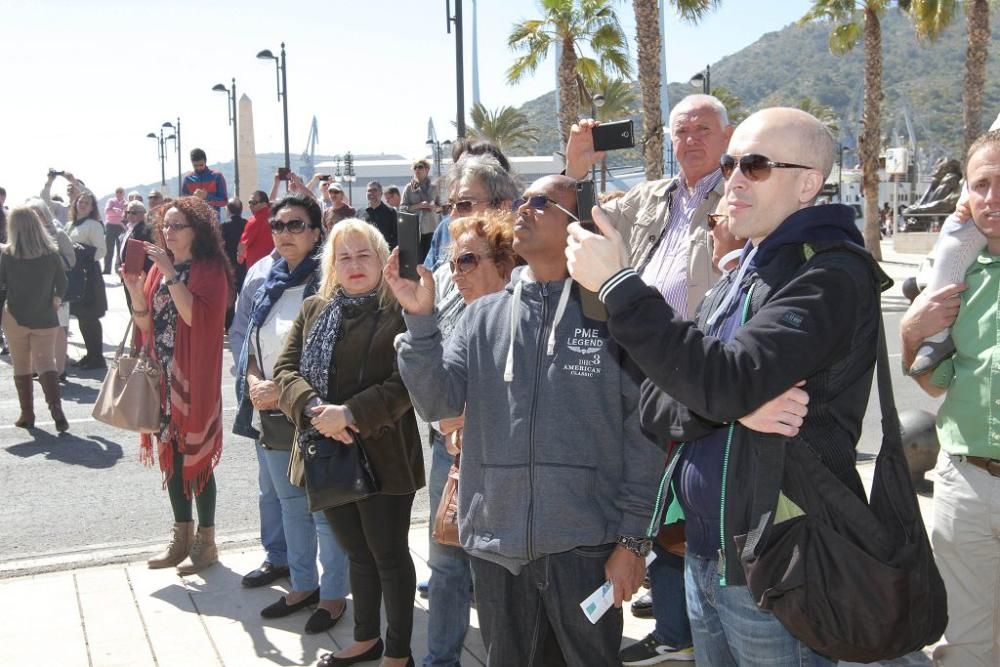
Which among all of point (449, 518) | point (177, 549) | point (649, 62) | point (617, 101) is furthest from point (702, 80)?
point (449, 518)

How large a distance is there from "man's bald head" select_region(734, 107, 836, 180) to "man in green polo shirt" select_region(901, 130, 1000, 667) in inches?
37.4

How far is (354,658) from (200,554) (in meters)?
1.56

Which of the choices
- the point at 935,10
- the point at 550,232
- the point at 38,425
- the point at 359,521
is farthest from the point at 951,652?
the point at 935,10

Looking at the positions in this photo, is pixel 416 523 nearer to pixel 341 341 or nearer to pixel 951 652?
pixel 341 341

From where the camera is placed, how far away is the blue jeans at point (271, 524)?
4941 mm

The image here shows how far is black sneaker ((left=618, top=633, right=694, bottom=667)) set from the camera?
3912 mm

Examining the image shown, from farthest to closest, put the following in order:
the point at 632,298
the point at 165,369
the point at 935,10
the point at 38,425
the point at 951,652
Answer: the point at 935,10 < the point at 38,425 < the point at 165,369 < the point at 951,652 < the point at 632,298

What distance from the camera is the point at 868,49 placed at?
24750 millimetres

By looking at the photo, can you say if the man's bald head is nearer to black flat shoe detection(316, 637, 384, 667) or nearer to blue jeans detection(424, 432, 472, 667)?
blue jeans detection(424, 432, 472, 667)

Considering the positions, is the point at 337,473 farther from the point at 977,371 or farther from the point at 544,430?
the point at 977,371

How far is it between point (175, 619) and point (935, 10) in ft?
78.9

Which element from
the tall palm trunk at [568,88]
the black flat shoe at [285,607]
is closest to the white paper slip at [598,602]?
the black flat shoe at [285,607]

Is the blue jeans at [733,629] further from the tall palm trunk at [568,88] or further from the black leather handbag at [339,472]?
the tall palm trunk at [568,88]

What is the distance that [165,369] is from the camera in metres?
5.15
